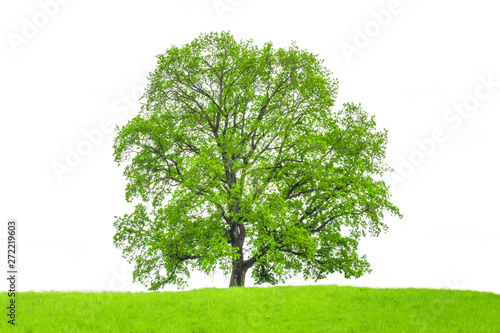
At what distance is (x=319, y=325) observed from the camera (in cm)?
1548

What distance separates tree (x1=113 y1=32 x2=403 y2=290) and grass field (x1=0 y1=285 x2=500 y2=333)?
20.4 feet

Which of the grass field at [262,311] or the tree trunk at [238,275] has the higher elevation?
the tree trunk at [238,275]

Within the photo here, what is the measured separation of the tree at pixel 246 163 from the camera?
25.3 metres

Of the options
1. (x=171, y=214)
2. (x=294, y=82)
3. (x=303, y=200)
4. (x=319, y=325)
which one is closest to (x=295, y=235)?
(x=303, y=200)

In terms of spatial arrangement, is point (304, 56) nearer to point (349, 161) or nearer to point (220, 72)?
point (220, 72)

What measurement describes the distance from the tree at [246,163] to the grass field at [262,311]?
6213mm

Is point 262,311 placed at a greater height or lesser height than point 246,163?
lesser

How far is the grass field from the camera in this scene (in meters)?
15.3

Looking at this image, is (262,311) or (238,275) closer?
(262,311)

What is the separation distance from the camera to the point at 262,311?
16.9 metres

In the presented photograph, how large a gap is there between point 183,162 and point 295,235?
25.9 feet

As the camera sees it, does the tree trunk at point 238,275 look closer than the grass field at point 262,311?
No

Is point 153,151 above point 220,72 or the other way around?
the other way around

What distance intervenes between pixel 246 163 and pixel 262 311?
1194 centimetres
